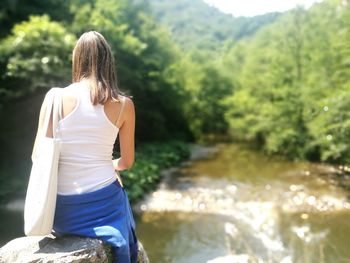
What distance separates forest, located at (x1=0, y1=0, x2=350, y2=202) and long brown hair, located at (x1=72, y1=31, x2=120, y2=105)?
7.71m

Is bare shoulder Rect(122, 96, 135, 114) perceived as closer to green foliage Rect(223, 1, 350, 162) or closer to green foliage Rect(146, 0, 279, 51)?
green foliage Rect(223, 1, 350, 162)

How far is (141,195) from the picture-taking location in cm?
1133

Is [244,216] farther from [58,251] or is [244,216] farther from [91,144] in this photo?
[91,144]

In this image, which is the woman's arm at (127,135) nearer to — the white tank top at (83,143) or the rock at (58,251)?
the white tank top at (83,143)

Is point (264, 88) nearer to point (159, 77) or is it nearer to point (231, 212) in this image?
point (159, 77)

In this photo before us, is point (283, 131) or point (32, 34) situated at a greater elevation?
point (32, 34)

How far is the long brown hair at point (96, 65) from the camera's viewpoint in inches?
99.7

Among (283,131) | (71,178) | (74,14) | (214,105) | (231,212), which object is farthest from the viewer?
(214,105)

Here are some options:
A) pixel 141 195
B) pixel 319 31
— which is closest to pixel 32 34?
pixel 141 195

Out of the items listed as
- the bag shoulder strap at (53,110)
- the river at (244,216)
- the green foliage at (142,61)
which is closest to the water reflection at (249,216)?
the river at (244,216)

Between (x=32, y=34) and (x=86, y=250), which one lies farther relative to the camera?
(x=32, y=34)

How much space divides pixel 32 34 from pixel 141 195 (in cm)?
490

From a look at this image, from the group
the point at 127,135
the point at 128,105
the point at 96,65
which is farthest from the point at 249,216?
the point at 96,65

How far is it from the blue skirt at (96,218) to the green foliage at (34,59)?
27.7ft
